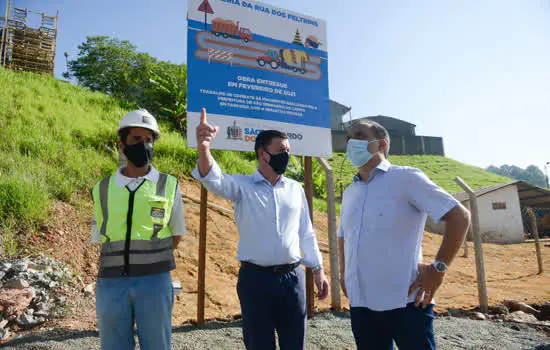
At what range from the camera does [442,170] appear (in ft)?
109

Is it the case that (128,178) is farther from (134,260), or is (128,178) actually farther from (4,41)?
(4,41)

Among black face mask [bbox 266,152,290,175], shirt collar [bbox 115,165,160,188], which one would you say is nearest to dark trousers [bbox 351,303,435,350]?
black face mask [bbox 266,152,290,175]

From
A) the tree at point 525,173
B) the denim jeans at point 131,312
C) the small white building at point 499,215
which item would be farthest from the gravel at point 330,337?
the tree at point 525,173

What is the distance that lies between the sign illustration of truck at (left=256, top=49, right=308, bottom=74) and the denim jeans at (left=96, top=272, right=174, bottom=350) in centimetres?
323

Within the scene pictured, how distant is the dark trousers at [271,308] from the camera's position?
2275mm

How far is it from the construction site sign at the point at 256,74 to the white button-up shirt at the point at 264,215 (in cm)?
147

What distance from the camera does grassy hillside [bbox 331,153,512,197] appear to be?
2824 centimetres

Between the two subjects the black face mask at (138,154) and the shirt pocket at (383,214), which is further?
the black face mask at (138,154)

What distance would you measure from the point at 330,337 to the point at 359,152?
8.76ft

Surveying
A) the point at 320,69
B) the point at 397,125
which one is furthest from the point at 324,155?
the point at 397,125

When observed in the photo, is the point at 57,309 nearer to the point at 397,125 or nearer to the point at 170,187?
the point at 170,187

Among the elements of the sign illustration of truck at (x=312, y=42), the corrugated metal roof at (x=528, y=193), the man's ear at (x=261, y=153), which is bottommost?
the man's ear at (x=261, y=153)

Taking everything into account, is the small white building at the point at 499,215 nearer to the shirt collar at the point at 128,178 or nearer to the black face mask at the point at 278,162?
the black face mask at the point at 278,162

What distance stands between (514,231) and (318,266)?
19.7m
